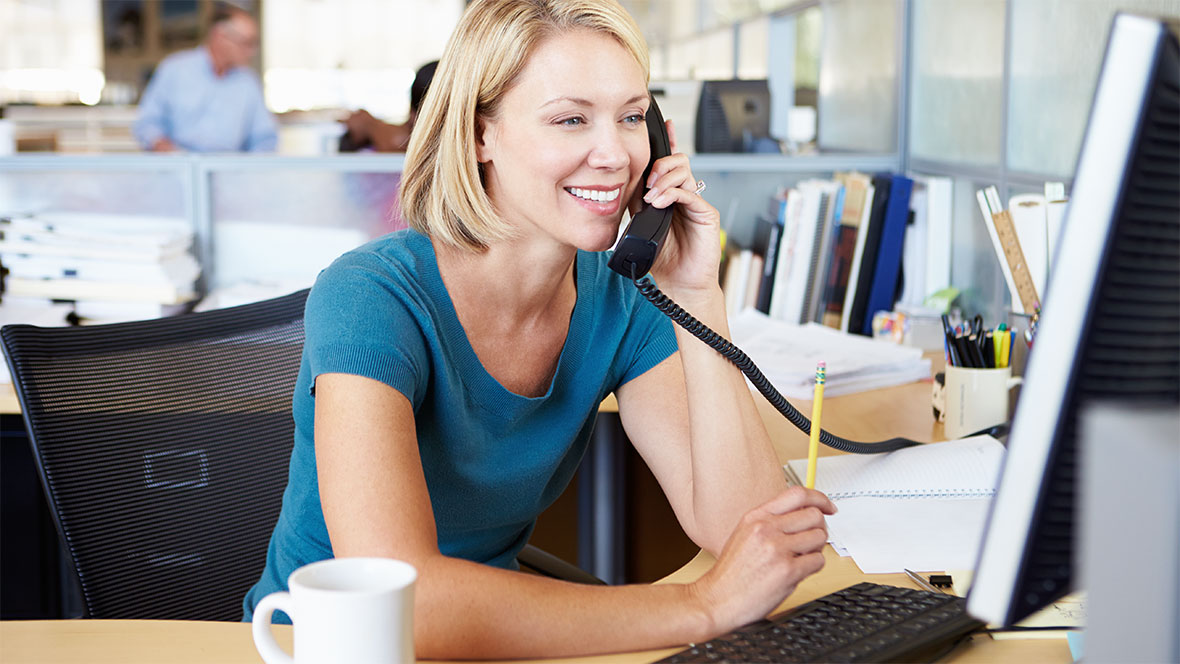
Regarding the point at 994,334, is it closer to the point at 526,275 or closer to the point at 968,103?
the point at 526,275

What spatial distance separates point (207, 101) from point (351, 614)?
170 inches

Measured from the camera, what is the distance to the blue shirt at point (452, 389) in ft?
3.22

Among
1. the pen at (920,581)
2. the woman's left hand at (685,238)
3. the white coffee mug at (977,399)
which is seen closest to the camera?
the pen at (920,581)

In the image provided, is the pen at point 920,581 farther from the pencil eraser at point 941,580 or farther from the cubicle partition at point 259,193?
the cubicle partition at point 259,193

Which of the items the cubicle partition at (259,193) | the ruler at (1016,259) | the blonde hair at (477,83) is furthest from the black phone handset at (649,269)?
the cubicle partition at (259,193)

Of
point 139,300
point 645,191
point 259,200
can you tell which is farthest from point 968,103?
point 139,300

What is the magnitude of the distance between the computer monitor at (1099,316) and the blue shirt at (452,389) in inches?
21.9

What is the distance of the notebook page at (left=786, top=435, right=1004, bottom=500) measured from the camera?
116 cm

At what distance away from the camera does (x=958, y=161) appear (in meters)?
2.12

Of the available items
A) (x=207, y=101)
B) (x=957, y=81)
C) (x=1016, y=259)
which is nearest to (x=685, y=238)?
(x=1016, y=259)

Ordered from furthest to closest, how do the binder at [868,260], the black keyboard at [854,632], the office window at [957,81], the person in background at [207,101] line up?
the person in background at [207,101] < the binder at [868,260] < the office window at [957,81] < the black keyboard at [854,632]

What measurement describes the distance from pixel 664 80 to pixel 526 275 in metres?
1.66

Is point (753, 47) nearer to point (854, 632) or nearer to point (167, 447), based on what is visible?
point (167, 447)

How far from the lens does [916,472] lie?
120cm
